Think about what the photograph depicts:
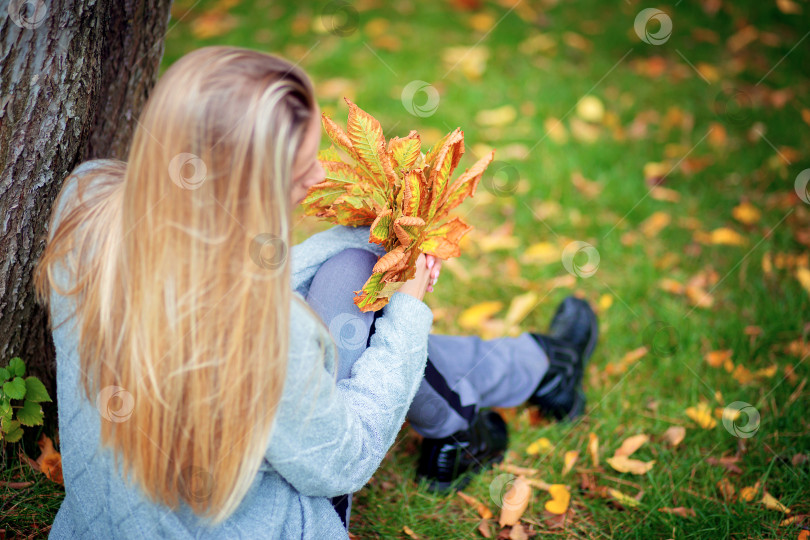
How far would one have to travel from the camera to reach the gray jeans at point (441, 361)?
4.86 ft

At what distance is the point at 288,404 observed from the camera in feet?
3.66

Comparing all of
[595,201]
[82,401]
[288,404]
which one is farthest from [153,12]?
[595,201]

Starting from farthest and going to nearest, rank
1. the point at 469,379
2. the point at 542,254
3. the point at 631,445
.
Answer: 1. the point at 542,254
2. the point at 631,445
3. the point at 469,379

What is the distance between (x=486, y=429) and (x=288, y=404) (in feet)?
3.43

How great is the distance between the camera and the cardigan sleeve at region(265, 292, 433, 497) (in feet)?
3.70

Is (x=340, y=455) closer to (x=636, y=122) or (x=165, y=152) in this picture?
(x=165, y=152)

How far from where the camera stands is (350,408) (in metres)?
1.30

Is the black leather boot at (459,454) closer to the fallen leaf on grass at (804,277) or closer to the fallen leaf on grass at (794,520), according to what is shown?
the fallen leaf on grass at (794,520)

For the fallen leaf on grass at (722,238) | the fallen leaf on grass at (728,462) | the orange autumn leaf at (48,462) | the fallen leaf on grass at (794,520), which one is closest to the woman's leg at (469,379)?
the fallen leaf on grass at (728,462)

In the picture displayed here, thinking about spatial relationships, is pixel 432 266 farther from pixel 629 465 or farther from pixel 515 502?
pixel 629 465

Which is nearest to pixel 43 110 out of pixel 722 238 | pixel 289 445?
pixel 289 445

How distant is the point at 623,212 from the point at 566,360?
1153mm

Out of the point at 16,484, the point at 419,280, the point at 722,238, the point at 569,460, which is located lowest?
the point at 16,484

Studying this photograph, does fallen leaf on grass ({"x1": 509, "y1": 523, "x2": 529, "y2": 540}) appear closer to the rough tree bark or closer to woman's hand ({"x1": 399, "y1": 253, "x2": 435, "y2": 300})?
woman's hand ({"x1": 399, "y1": 253, "x2": 435, "y2": 300})
